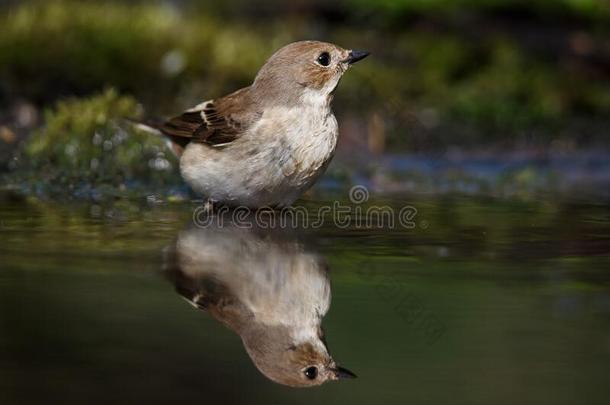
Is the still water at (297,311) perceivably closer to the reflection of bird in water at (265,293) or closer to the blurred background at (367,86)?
the reflection of bird in water at (265,293)

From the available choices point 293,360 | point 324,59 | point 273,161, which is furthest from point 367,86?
point 293,360

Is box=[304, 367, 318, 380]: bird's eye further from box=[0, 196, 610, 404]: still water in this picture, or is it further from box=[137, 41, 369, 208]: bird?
box=[137, 41, 369, 208]: bird

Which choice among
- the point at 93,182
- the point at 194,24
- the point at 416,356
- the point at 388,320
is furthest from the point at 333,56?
the point at 194,24

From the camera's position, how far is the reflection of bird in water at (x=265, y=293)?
3.46 m

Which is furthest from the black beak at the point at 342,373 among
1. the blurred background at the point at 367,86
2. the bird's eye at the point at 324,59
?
the blurred background at the point at 367,86

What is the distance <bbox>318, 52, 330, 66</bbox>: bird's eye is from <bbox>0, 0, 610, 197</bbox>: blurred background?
1.40 m

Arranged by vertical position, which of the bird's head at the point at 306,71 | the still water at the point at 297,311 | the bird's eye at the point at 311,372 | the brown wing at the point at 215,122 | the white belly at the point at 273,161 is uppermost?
the bird's head at the point at 306,71

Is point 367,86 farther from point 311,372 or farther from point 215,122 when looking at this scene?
point 311,372

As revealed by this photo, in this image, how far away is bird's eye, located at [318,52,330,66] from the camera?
6617mm

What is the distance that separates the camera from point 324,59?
6.63 metres

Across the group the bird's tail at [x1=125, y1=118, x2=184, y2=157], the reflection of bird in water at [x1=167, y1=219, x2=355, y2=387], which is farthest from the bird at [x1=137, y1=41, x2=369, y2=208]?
the reflection of bird in water at [x1=167, y1=219, x2=355, y2=387]

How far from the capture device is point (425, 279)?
4555mm

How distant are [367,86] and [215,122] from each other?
3.94 meters

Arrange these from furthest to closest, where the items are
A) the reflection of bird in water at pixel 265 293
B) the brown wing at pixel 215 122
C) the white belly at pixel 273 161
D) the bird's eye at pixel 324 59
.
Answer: the bird's eye at pixel 324 59 < the brown wing at pixel 215 122 < the white belly at pixel 273 161 < the reflection of bird in water at pixel 265 293
